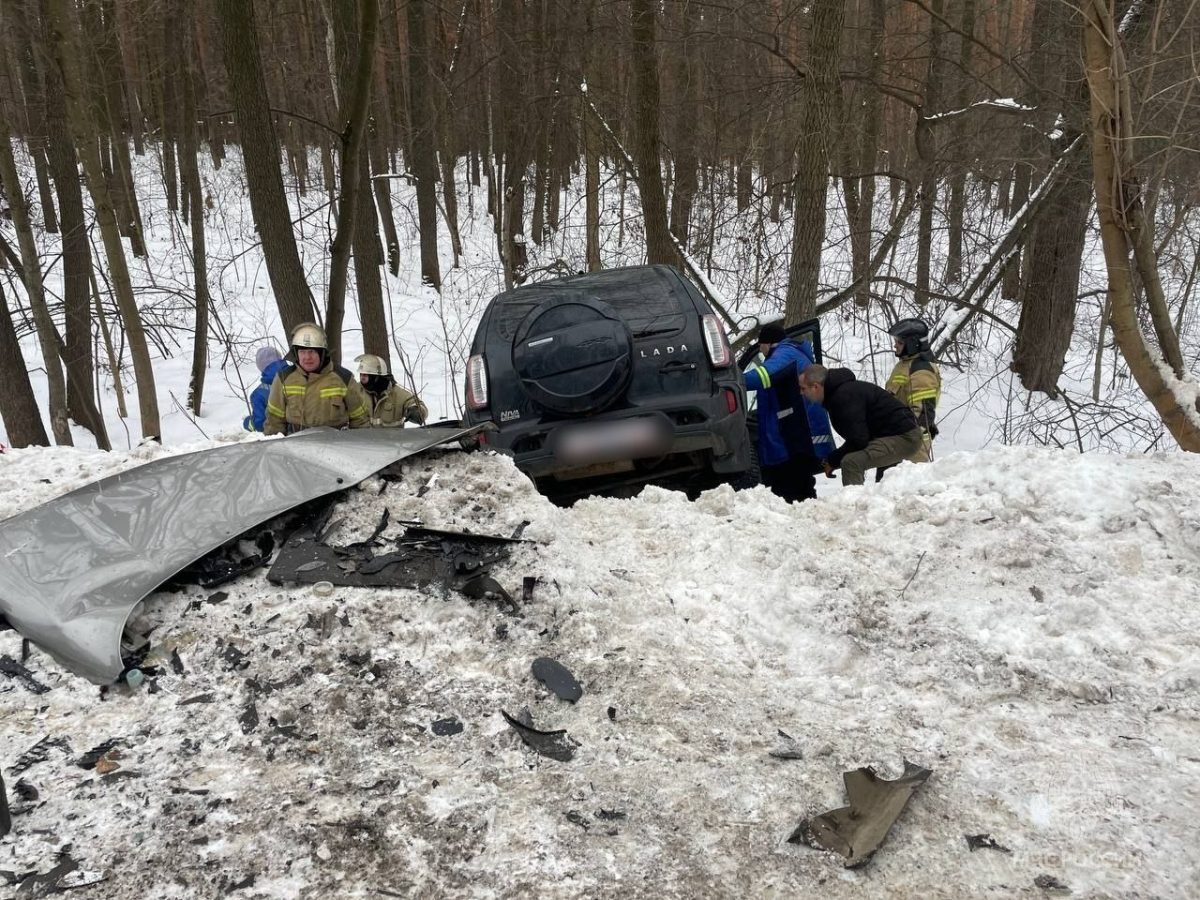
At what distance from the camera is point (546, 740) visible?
8.22 ft

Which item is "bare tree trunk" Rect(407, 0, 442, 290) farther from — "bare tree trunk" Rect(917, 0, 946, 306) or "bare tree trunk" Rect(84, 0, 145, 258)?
"bare tree trunk" Rect(917, 0, 946, 306)

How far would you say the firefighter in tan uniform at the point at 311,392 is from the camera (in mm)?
6180

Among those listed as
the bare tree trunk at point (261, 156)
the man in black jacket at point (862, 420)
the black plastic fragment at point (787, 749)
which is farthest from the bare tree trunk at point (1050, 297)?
the black plastic fragment at point (787, 749)

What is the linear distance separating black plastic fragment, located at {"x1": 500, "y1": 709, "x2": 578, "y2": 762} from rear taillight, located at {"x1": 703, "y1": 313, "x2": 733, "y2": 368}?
3.08 meters

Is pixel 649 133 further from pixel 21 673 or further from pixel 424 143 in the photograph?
pixel 21 673

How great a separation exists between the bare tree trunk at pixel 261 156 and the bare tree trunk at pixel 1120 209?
6294 mm

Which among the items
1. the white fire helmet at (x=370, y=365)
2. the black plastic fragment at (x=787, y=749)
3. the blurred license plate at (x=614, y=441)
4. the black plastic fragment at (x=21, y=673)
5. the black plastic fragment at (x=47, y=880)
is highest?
the white fire helmet at (x=370, y=365)

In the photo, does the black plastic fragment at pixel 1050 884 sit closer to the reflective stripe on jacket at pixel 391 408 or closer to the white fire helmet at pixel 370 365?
the reflective stripe on jacket at pixel 391 408

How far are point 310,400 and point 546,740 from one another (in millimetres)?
4477

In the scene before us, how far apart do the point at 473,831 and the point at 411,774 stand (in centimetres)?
32

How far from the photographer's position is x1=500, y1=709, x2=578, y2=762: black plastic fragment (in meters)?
2.45

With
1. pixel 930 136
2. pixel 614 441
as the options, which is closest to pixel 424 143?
pixel 930 136

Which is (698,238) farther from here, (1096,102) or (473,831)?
(473,831)

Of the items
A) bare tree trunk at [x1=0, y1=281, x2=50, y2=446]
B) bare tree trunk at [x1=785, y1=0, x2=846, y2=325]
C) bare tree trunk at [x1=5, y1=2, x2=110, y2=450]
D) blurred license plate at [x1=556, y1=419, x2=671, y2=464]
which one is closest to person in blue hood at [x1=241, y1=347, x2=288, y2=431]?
bare tree trunk at [x1=0, y1=281, x2=50, y2=446]
